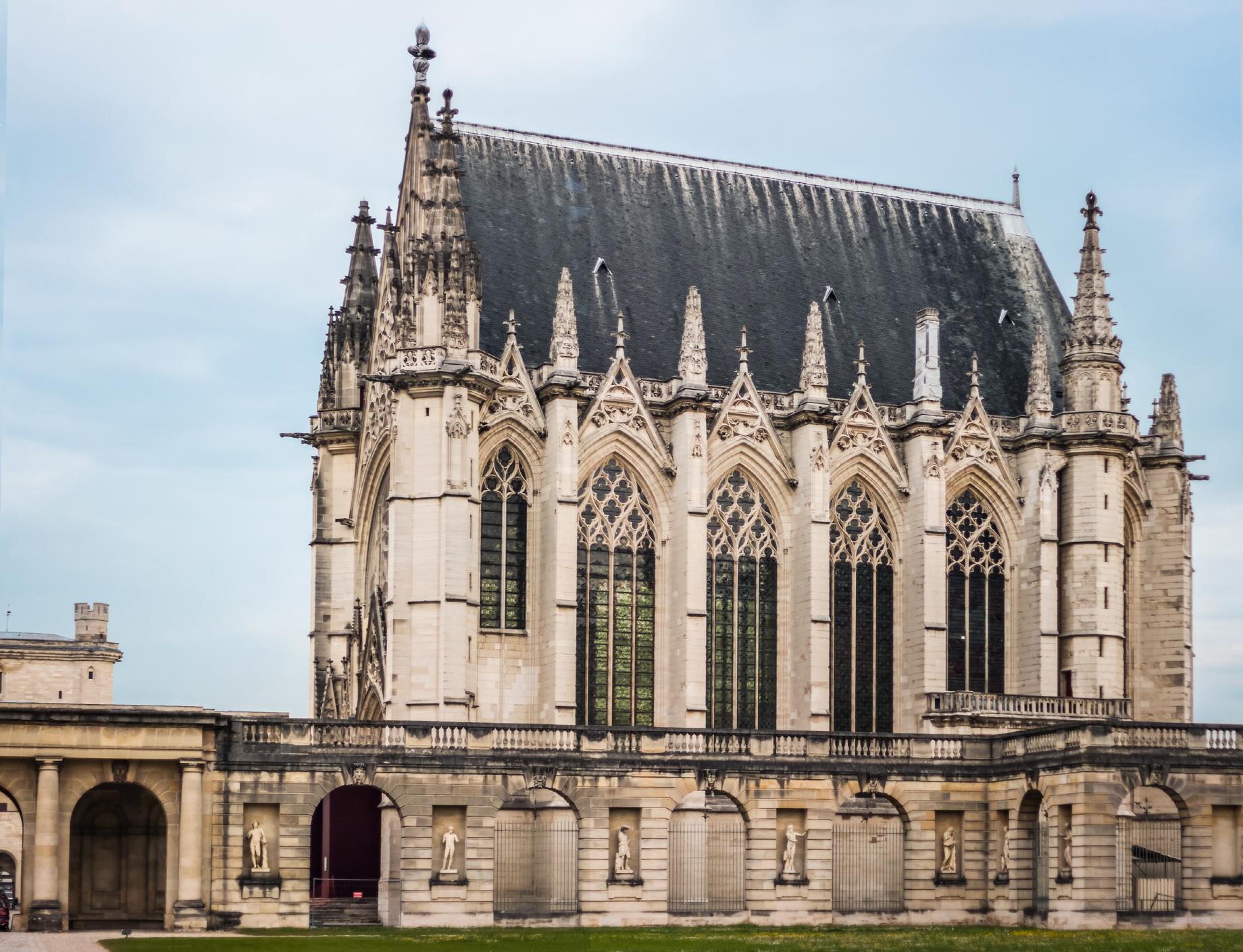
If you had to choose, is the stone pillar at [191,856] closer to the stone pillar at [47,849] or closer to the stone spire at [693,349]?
the stone pillar at [47,849]

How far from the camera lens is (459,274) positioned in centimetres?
5269

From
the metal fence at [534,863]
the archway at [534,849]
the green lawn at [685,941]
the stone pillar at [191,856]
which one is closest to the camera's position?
the green lawn at [685,941]

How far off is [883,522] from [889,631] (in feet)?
10.8

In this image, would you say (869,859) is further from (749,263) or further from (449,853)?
(749,263)

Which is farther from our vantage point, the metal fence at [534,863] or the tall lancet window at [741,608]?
the tall lancet window at [741,608]

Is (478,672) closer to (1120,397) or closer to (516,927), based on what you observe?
(516,927)

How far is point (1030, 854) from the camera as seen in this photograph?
156ft

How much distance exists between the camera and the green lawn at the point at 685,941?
3544 centimetres

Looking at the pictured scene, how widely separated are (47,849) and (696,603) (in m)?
19.7

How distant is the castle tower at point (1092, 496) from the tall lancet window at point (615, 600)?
13.0 metres

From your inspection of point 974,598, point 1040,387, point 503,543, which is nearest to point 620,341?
point 503,543

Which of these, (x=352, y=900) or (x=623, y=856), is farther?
(x=352, y=900)

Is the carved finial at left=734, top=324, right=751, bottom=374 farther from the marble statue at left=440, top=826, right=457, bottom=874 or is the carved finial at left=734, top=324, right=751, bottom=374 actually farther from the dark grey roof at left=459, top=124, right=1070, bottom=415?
the marble statue at left=440, top=826, right=457, bottom=874

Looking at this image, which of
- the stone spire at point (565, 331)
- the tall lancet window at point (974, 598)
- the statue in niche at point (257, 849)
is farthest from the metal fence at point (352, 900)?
the tall lancet window at point (974, 598)
